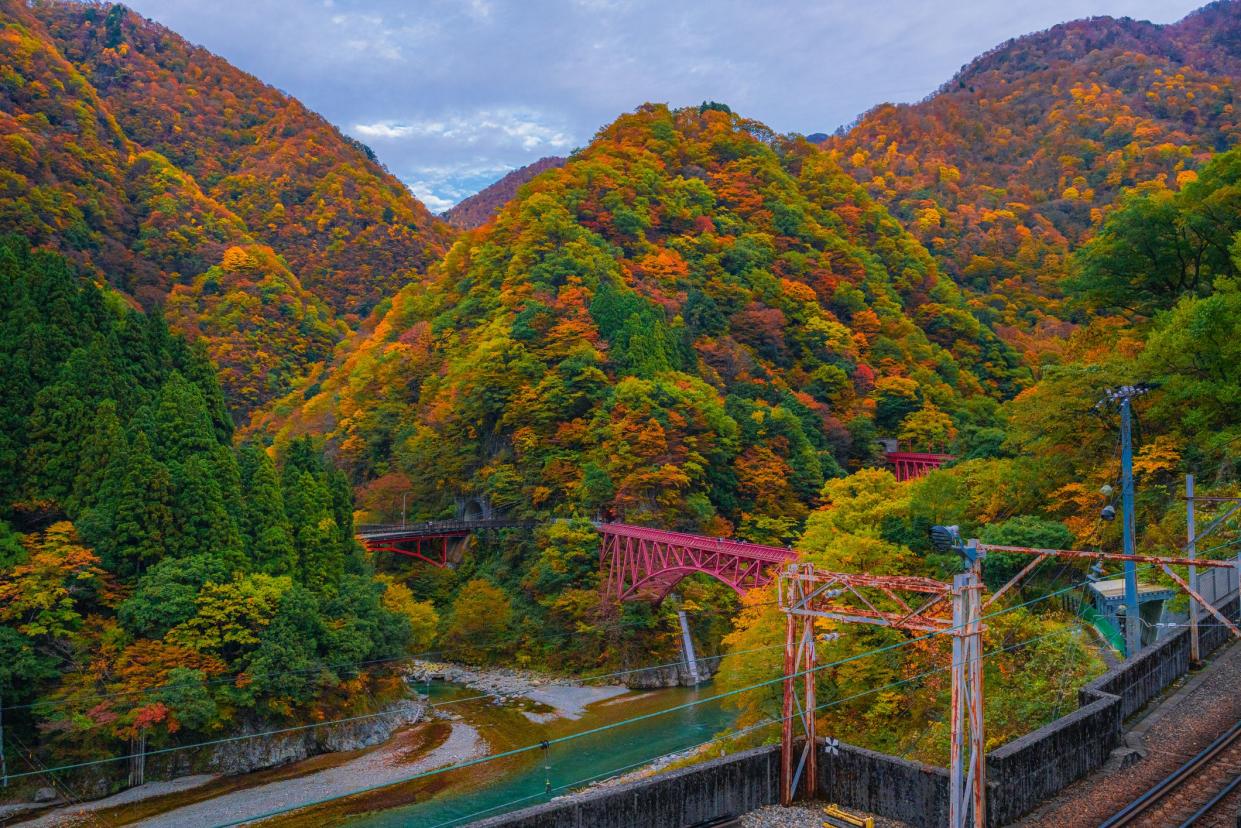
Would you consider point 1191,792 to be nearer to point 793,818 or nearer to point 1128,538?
point 793,818

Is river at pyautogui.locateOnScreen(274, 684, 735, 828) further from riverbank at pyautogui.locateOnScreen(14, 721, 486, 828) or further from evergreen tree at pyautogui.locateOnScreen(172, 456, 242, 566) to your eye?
evergreen tree at pyautogui.locateOnScreen(172, 456, 242, 566)

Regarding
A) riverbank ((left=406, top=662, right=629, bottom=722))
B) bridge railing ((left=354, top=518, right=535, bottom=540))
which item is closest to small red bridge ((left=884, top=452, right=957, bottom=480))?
bridge railing ((left=354, top=518, right=535, bottom=540))

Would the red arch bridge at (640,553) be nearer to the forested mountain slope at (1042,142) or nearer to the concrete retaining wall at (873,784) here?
the concrete retaining wall at (873,784)

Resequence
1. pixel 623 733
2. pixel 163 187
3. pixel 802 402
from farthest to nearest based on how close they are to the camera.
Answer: pixel 163 187
pixel 802 402
pixel 623 733

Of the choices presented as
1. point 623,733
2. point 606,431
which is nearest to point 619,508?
point 606,431

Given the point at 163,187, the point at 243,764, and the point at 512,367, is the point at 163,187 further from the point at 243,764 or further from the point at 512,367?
the point at 243,764

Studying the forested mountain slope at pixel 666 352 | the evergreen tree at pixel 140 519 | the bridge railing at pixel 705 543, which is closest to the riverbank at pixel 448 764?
the bridge railing at pixel 705 543
